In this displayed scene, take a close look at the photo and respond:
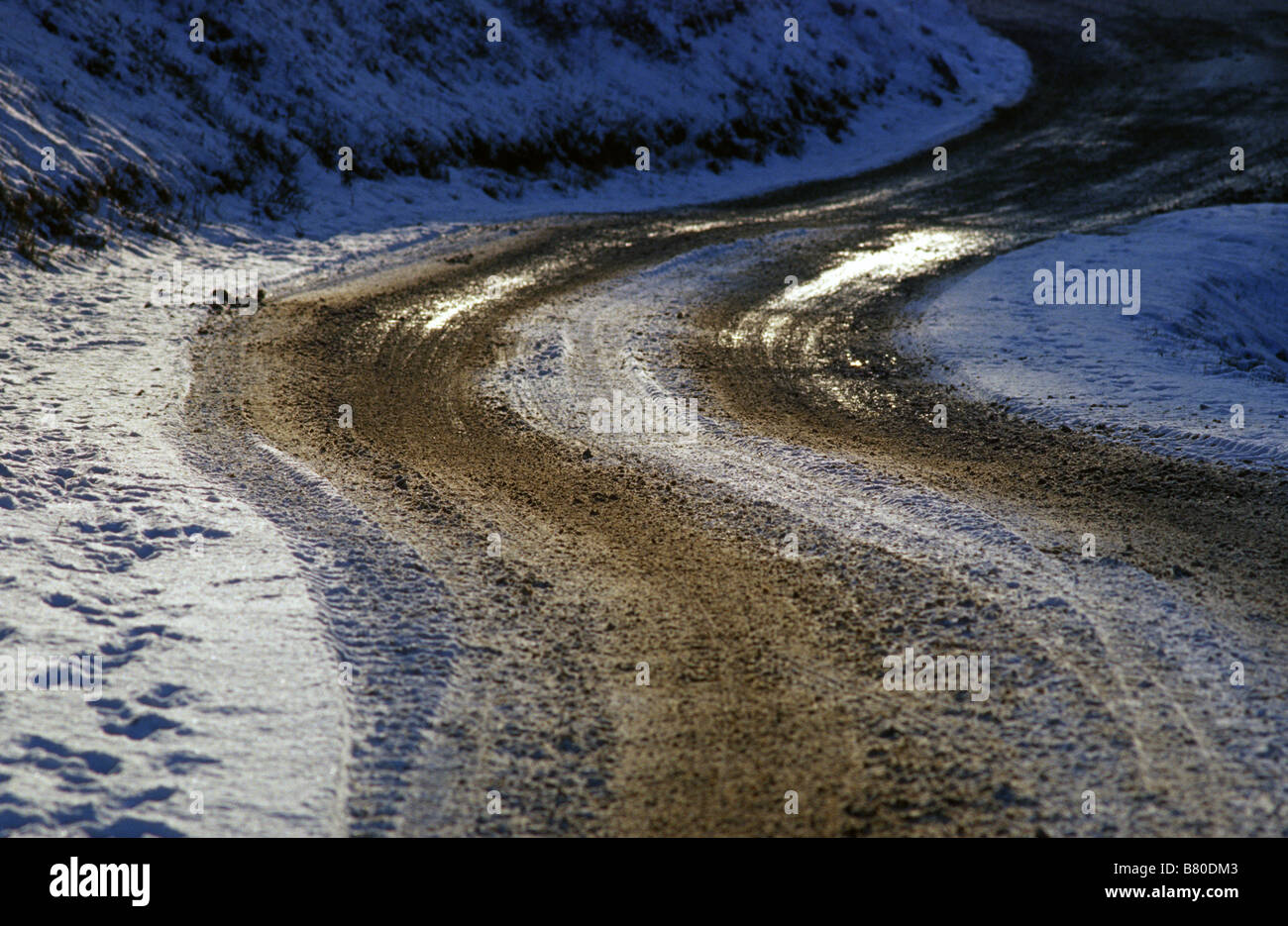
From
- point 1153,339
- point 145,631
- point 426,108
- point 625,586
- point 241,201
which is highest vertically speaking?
point 426,108

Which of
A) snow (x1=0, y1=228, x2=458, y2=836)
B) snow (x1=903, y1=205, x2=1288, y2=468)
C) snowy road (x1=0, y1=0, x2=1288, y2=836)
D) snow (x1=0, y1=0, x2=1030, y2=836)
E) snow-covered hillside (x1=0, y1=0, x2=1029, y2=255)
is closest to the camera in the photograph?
snow (x1=0, y1=228, x2=458, y2=836)

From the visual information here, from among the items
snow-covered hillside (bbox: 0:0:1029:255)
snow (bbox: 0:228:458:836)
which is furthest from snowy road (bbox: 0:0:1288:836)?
snow-covered hillside (bbox: 0:0:1029:255)

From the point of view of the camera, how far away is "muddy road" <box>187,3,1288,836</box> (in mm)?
4250

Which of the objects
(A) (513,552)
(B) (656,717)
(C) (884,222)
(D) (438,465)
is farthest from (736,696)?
(C) (884,222)

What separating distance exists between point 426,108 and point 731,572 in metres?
15.0

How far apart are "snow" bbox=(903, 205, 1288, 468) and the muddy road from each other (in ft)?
1.58

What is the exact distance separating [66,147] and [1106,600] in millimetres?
14002

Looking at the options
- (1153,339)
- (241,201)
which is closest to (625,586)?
(1153,339)

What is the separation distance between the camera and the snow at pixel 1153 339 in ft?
25.8

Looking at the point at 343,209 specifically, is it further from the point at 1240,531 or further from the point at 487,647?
the point at 1240,531

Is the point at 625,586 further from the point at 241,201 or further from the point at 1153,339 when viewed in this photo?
the point at 241,201

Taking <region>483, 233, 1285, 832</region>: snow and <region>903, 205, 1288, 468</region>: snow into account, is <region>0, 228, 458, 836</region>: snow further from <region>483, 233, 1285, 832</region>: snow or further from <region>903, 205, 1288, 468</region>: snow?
<region>903, 205, 1288, 468</region>: snow

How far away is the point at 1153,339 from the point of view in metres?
9.87

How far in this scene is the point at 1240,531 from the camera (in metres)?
6.22
